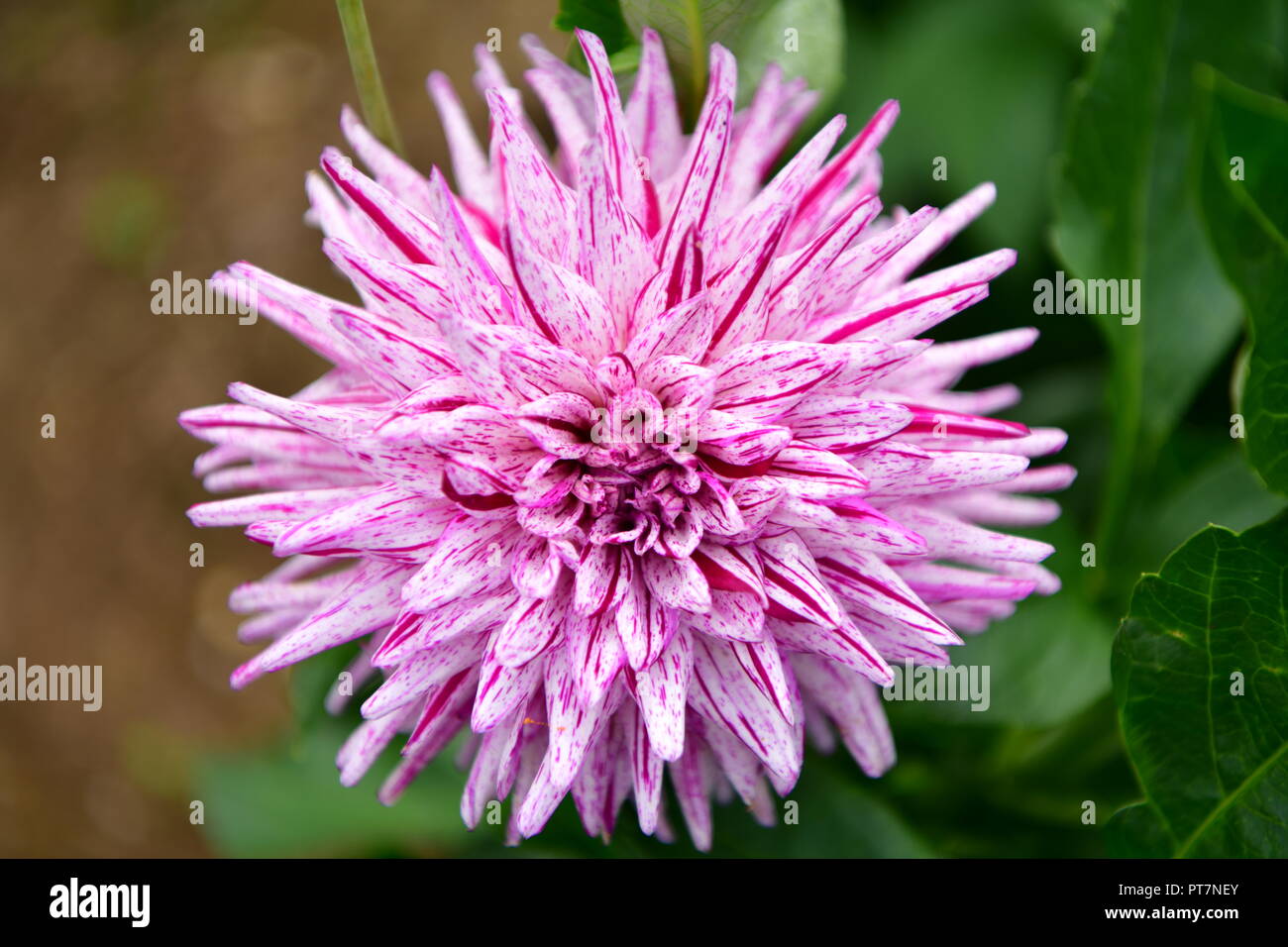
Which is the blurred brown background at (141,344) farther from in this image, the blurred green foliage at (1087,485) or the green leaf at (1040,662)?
the green leaf at (1040,662)

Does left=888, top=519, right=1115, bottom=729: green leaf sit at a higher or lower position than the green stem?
lower

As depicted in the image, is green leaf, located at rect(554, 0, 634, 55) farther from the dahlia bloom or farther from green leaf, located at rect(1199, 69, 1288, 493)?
green leaf, located at rect(1199, 69, 1288, 493)

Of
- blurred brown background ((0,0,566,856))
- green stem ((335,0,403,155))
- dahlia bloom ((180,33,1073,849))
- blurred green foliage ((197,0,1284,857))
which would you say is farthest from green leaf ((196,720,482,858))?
green stem ((335,0,403,155))

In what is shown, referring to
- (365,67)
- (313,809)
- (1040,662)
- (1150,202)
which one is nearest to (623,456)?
(365,67)

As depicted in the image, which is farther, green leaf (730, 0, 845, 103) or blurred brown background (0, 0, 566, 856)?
blurred brown background (0, 0, 566, 856)

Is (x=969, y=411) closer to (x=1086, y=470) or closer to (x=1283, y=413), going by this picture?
(x=1283, y=413)

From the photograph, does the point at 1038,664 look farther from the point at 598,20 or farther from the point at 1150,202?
the point at 598,20
